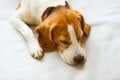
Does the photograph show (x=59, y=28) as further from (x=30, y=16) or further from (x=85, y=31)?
(x=30, y=16)


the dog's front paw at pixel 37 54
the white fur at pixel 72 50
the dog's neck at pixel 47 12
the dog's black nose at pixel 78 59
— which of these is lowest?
the dog's front paw at pixel 37 54

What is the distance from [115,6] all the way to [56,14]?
477 millimetres

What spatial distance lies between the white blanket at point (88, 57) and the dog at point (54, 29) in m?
0.04

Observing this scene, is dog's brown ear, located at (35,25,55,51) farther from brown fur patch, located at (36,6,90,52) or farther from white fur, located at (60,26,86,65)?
white fur, located at (60,26,86,65)

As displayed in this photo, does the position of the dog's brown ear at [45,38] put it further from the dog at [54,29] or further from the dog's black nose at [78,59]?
the dog's black nose at [78,59]

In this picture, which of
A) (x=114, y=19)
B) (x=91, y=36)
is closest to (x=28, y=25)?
(x=91, y=36)

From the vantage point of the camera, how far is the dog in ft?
4.20

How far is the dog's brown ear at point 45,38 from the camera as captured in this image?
1346 millimetres

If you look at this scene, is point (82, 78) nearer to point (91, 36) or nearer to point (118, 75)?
point (118, 75)

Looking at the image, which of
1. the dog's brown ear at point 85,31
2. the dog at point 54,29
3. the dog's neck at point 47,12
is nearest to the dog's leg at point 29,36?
the dog at point 54,29

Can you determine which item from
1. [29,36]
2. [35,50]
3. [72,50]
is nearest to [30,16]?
[29,36]

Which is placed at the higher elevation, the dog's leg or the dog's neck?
the dog's neck

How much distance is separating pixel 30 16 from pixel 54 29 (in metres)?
0.33

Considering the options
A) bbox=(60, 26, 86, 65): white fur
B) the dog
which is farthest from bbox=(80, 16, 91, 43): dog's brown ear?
bbox=(60, 26, 86, 65): white fur
